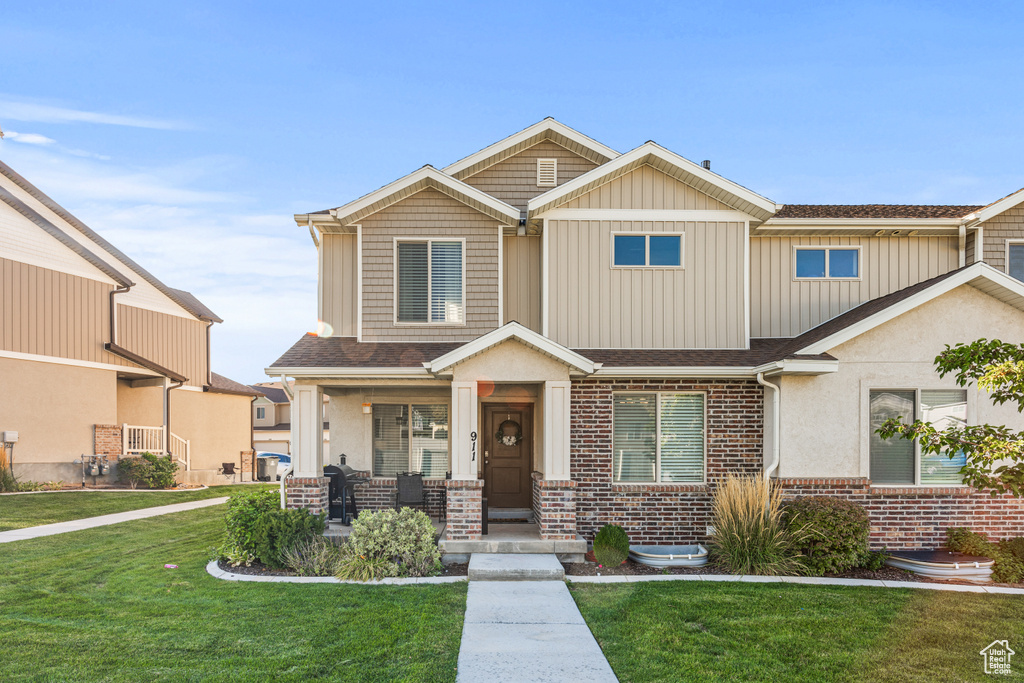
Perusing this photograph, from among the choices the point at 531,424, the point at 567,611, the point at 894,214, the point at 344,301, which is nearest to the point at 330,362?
the point at 344,301

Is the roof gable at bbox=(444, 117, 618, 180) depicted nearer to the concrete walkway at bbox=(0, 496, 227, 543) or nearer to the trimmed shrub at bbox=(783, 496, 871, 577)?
the trimmed shrub at bbox=(783, 496, 871, 577)

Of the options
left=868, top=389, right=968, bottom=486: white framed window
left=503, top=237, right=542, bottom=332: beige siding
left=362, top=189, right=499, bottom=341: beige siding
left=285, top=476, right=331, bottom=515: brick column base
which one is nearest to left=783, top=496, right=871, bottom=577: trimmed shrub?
left=868, top=389, right=968, bottom=486: white framed window

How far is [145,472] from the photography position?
2062 centimetres

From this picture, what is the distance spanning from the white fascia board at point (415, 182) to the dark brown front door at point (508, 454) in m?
3.83

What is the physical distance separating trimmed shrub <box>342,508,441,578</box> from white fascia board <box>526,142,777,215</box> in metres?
5.80

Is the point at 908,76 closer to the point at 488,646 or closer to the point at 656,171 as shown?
the point at 656,171

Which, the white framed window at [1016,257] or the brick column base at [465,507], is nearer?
the brick column base at [465,507]

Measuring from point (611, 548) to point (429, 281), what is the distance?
5858 mm

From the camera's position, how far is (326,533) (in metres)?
10.8

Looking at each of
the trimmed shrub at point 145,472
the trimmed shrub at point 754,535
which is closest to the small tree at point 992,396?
the trimmed shrub at point 754,535

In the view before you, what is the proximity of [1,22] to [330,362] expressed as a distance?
38.8 ft

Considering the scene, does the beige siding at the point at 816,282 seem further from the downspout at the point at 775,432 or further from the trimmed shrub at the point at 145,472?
the trimmed shrub at the point at 145,472

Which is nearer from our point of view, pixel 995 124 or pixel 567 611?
pixel 567 611

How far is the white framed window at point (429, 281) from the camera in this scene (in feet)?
40.5
